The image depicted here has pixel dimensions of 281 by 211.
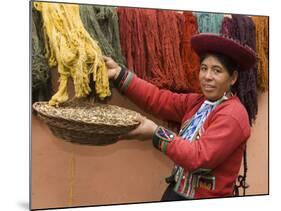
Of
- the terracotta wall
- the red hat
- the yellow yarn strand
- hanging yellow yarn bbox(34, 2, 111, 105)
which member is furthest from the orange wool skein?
the yellow yarn strand

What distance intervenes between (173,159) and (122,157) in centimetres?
22

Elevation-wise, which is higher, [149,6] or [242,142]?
[149,6]

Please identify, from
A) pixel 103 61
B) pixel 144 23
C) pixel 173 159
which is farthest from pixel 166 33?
pixel 173 159

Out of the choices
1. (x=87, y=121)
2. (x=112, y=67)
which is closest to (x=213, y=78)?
(x=112, y=67)

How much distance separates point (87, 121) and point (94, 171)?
0.24m

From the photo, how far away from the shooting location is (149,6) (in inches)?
92.4

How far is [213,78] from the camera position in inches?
92.1

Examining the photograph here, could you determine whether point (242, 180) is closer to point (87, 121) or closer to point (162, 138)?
point (162, 138)

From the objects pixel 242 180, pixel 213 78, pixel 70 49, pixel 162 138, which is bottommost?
pixel 242 180

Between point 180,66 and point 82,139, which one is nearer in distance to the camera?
point 82,139

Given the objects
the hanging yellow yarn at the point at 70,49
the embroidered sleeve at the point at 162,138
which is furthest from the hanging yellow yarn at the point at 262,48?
the hanging yellow yarn at the point at 70,49

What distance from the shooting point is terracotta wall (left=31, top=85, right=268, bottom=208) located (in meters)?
2.20

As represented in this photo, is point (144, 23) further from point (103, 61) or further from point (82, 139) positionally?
point (82, 139)

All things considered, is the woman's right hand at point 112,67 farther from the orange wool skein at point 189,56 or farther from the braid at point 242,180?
the braid at point 242,180
